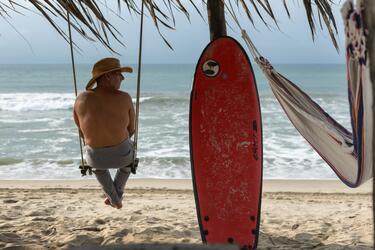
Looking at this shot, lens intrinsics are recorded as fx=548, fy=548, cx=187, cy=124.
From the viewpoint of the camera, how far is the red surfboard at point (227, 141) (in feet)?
8.86

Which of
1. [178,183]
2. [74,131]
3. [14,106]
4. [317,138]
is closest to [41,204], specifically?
[178,183]

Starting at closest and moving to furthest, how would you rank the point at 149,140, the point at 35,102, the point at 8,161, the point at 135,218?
the point at 135,218
the point at 8,161
the point at 149,140
the point at 35,102

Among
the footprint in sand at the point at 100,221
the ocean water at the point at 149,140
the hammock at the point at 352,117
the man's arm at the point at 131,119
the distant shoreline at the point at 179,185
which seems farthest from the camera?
the ocean water at the point at 149,140

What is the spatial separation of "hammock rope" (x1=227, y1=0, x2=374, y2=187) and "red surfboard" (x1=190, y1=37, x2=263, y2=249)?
7.6 inches

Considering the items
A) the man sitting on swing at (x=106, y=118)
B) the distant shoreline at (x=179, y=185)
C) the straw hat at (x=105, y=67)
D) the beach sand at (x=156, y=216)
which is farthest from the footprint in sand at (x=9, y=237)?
the distant shoreline at (x=179, y=185)

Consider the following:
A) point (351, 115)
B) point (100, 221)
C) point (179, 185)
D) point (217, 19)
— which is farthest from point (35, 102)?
point (351, 115)

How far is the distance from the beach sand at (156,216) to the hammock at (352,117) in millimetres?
806

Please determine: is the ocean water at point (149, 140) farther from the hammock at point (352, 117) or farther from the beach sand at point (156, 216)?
the hammock at point (352, 117)

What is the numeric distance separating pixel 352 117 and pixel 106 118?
1390mm

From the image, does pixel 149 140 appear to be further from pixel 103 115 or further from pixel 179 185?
pixel 103 115

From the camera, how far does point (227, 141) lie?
8.89ft

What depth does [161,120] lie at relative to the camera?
38.4ft

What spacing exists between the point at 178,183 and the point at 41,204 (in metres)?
1.87

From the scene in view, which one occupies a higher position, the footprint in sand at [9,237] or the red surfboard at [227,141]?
the red surfboard at [227,141]
